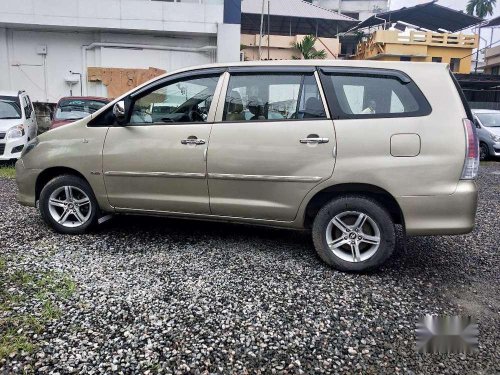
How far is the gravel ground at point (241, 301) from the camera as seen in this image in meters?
2.53

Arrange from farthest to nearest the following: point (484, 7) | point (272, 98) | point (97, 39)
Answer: point (484, 7) → point (97, 39) → point (272, 98)

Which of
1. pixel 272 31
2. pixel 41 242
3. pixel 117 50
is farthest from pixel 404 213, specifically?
pixel 272 31

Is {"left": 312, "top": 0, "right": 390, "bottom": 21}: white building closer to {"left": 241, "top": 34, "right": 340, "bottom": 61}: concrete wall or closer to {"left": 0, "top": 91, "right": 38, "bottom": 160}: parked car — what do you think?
{"left": 241, "top": 34, "right": 340, "bottom": 61}: concrete wall

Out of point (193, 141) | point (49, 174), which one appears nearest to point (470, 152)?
point (193, 141)

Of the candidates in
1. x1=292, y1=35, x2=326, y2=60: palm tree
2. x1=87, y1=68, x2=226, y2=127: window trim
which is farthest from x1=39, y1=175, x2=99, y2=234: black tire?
x1=292, y1=35, x2=326, y2=60: palm tree

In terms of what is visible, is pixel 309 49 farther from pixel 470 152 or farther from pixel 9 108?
pixel 470 152

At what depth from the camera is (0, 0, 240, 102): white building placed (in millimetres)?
15719

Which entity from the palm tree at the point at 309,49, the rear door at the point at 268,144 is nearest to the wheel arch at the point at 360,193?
the rear door at the point at 268,144

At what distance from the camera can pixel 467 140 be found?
3.42 meters

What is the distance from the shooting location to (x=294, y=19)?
29.5 meters

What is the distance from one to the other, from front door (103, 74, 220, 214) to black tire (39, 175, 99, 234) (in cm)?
28

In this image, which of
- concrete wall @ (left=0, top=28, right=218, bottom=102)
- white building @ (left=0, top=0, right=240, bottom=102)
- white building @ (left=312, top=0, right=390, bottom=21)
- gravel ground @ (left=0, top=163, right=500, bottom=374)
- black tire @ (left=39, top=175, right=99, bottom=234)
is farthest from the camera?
white building @ (left=312, top=0, right=390, bottom=21)

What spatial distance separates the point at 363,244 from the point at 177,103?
2230 millimetres

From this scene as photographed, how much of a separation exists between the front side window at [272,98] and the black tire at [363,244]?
31.5 inches
